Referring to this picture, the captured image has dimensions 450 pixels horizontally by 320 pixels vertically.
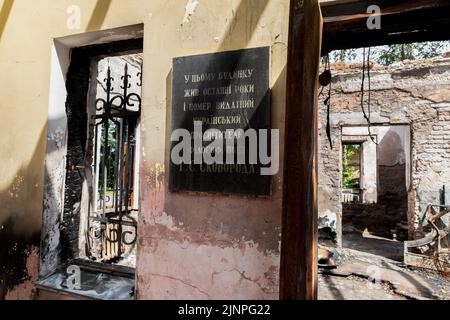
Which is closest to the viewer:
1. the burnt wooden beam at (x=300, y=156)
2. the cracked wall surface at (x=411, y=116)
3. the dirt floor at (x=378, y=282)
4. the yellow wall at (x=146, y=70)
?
the burnt wooden beam at (x=300, y=156)

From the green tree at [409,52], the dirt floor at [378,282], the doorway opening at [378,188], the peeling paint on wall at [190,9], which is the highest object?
the green tree at [409,52]

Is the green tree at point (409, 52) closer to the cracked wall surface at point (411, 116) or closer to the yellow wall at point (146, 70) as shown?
the cracked wall surface at point (411, 116)

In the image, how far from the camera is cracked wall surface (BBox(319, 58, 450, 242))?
6641 millimetres

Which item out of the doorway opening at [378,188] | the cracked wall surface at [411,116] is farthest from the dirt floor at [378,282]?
the doorway opening at [378,188]

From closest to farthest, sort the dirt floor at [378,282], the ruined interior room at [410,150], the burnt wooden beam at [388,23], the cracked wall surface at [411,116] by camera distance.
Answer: the burnt wooden beam at [388,23], the dirt floor at [378,282], the ruined interior room at [410,150], the cracked wall surface at [411,116]

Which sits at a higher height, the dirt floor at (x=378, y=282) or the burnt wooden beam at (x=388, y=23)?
the burnt wooden beam at (x=388, y=23)

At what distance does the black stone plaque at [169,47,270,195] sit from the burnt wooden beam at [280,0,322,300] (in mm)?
406

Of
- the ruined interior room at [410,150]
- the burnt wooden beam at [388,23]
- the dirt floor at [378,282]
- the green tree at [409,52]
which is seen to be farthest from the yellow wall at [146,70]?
the green tree at [409,52]

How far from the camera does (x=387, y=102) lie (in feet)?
23.0

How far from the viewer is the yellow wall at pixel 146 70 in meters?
2.00

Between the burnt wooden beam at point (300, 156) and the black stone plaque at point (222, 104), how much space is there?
1.33 feet

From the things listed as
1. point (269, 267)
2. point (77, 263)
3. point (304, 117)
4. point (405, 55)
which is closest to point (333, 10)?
point (304, 117)

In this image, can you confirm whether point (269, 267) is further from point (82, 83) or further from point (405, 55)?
point (405, 55)

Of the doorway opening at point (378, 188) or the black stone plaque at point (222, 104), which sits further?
the doorway opening at point (378, 188)
